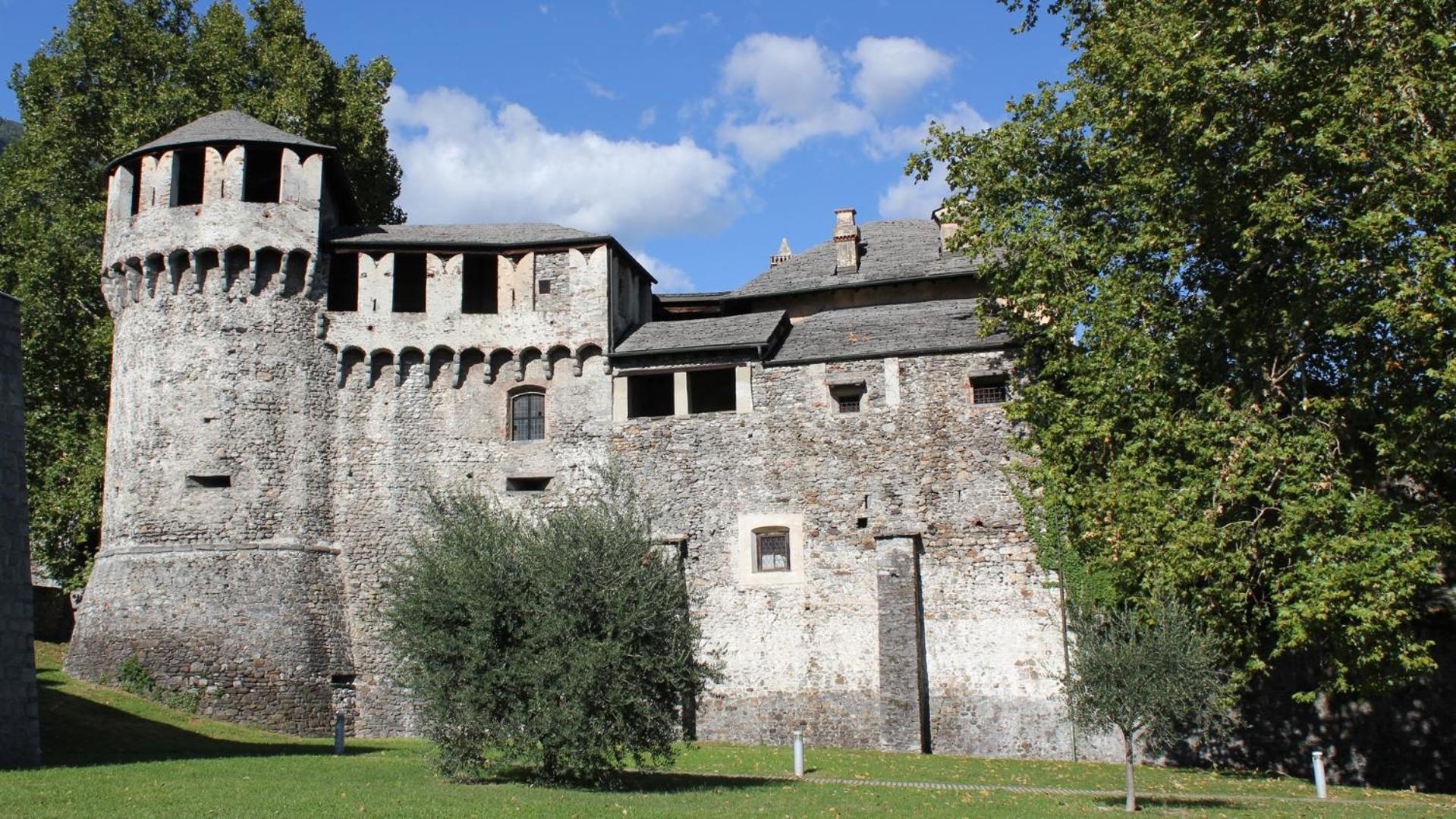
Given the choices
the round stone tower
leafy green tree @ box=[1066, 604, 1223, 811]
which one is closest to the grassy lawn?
leafy green tree @ box=[1066, 604, 1223, 811]

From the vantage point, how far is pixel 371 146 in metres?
36.5

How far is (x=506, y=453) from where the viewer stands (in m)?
28.9

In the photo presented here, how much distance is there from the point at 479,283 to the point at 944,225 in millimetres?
12288

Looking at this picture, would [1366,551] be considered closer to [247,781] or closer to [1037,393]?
[1037,393]

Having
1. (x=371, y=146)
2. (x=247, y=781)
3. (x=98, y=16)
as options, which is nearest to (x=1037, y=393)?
(x=247, y=781)

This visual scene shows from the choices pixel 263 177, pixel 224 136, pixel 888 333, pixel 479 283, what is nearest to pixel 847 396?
pixel 888 333

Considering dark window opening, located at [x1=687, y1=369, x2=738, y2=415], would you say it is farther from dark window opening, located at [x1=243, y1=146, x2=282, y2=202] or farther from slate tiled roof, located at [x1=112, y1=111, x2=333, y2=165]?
dark window opening, located at [x1=243, y1=146, x2=282, y2=202]

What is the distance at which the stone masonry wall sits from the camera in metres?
17.6

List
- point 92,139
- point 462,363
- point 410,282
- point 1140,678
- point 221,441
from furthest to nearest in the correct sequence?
point 92,139 → point 410,282 → point 462,363 → point 221,441 → point 1140,678

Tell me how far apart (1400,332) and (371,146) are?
1112 inches

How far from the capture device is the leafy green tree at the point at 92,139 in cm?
3145

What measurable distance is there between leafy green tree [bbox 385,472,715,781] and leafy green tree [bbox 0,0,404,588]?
17544mm

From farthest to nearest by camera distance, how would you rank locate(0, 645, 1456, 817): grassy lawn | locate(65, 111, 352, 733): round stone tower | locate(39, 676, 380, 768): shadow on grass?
locate(65, 111, 352, 733): round stone tower → locate(39, 676, 380, 768): shadow on grass → locate(0, 645, 1456, 817): grassy lawn

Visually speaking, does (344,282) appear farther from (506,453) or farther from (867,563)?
(867,563)
